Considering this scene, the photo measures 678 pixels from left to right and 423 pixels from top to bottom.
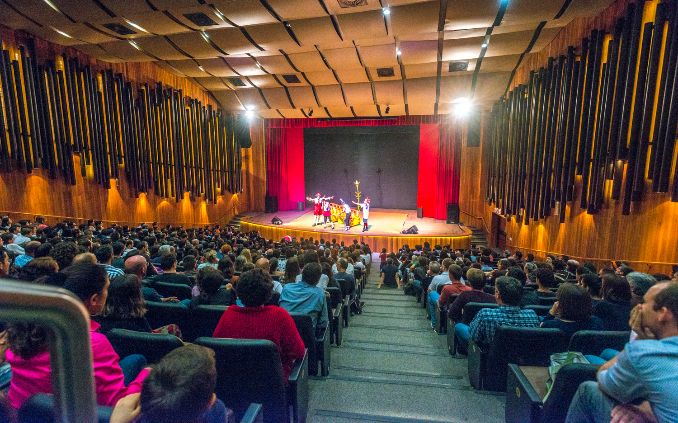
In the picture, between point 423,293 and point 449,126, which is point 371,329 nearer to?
point 423,293

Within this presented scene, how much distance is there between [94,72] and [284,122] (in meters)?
7.67

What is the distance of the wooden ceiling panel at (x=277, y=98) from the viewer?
1352 cm

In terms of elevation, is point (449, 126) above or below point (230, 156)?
above

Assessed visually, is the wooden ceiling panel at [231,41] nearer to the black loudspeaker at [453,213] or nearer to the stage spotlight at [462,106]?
the stage spotlight at [462,106]

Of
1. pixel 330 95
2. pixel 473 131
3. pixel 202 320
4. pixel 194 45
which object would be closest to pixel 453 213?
pixel 473 131

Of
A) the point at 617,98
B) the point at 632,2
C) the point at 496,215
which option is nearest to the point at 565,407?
the point at 617,98

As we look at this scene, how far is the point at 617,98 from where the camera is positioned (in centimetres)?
639

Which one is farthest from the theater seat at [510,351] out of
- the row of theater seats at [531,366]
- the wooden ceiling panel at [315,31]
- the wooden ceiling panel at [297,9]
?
the wooden ceiling panel at [315,31]

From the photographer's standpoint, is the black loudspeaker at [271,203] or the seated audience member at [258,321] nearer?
the seated audience member at [258,321]

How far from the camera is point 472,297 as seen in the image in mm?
3424

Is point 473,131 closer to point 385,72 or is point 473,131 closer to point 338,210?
point 385,72

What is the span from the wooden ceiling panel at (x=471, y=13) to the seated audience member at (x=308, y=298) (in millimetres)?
6516

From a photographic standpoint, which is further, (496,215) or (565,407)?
(496,215)

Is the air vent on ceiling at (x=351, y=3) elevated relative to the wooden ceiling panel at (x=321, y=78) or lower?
elevated
